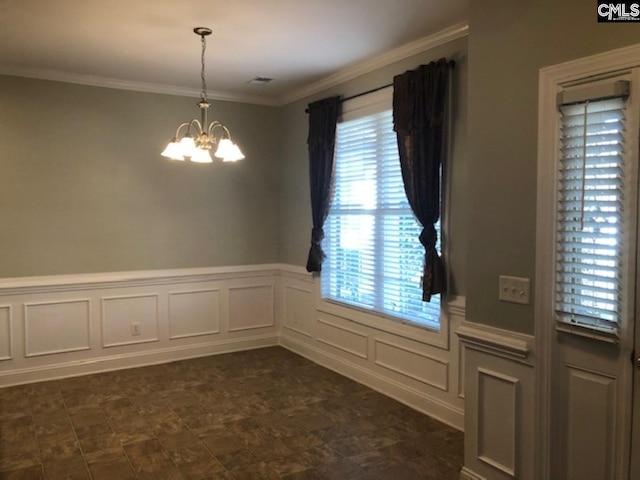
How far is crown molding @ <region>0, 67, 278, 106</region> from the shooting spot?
4.67 metres

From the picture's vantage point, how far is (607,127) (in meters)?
2.19

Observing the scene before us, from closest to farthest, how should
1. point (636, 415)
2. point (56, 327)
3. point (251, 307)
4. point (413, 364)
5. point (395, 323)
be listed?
1. point (636, 415)
2. point (413, 364)
3. point (395, 323)
4. point (56, 327)
5. point (251, 307)

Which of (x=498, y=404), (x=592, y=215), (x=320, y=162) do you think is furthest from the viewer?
(x=320, y=162)

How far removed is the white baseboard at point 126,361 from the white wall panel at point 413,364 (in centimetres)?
187

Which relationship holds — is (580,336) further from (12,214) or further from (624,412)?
(12,214)

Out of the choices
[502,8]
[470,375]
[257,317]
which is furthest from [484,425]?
[257,317]

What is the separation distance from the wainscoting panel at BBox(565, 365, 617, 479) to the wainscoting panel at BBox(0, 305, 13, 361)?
4.53 metres

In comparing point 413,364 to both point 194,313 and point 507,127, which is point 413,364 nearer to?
point 507,127

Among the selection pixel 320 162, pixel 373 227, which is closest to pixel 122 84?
pixel 320 162

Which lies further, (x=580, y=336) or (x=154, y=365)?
(x=154, y=365)

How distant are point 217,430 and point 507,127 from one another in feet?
9.04

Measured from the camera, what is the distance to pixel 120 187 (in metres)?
5.14

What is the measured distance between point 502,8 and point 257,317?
4.24 m

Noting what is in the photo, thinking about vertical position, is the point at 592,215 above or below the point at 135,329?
above
